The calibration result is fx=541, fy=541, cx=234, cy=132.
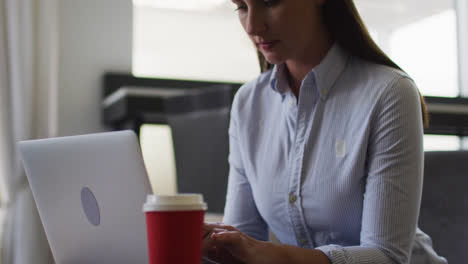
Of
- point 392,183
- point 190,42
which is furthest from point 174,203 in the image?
point 190,42

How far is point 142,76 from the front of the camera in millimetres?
2768

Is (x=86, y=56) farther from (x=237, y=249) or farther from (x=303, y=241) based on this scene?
(x=237, y=249)

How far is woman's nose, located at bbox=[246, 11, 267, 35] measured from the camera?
1132 mm

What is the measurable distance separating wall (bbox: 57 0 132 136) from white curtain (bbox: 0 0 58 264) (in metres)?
0.09

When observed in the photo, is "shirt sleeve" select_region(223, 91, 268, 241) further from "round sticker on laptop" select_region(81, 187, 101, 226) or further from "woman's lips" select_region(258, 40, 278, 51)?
"round sticker on laptop" select_region(81, 187, 101, 226)

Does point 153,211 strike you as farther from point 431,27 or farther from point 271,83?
point 431,27

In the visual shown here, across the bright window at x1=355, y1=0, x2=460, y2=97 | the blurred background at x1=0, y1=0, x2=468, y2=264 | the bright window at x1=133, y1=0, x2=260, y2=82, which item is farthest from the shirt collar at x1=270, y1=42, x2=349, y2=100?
the bright window at x1=355, y1=0, x2=460, y2=97

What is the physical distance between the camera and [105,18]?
2.73 meters

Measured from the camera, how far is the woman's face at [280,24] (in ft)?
3.72

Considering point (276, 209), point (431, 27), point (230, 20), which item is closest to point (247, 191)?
point (276, 209)

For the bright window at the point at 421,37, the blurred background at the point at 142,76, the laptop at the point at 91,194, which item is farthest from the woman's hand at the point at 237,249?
the bright window at the point at 421,37

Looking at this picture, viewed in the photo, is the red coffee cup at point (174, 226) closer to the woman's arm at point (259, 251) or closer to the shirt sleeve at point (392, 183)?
the woman's arm at point (259, 251)

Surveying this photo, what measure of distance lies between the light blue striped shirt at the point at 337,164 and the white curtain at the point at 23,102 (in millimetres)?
1457

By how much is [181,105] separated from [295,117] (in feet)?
3.15
